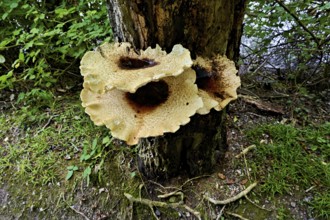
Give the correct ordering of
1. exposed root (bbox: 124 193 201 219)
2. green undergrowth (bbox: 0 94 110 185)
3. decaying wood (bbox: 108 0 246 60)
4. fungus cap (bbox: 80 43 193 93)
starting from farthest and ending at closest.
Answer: green undergrowth (bbox: 0 94 110 185), exposed root (bbox: 124 193 201 219), decaying wood (bbox: 108 0 246 60), fungus cap (bbox: 80 43 193 93)

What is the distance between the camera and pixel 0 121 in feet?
8.41

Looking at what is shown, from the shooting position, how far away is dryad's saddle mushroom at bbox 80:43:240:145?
1.05 m

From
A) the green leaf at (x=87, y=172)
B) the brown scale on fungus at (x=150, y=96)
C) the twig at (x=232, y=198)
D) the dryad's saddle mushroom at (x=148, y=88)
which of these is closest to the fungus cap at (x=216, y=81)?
the dryad's saddle mushroom at (x=148, y=88)

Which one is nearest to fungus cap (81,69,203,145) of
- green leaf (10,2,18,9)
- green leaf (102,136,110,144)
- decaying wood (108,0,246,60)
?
decaying wood (108,0,246,60)

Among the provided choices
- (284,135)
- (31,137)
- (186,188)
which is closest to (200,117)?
(186,188)

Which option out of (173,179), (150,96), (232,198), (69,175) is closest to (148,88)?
(150,96)

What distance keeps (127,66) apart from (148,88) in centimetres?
13

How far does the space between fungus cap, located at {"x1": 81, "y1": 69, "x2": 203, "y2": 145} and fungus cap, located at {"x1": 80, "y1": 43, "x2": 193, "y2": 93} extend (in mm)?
83

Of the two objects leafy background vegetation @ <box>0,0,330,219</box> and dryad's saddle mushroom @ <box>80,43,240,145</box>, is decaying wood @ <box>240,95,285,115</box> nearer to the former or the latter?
leafy background vegetation @ <box>0,0,330,219</box>

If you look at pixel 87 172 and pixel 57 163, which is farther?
pixel 57 163

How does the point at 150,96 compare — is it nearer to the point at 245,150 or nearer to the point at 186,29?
the point at 186,29

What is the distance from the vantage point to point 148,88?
1212 millimetres

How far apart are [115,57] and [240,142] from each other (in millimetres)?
1287

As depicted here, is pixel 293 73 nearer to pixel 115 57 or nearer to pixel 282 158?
pixel 282 158
